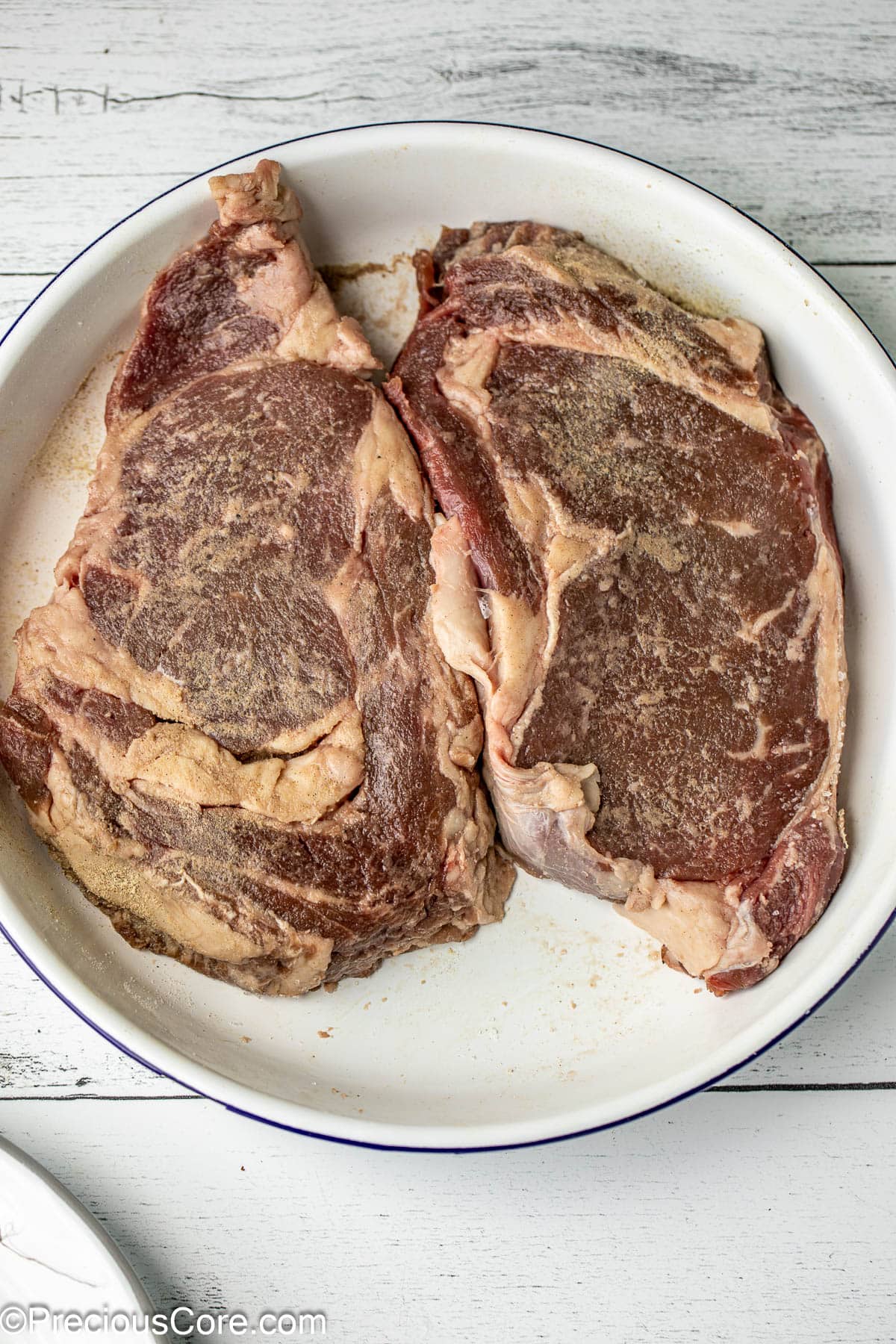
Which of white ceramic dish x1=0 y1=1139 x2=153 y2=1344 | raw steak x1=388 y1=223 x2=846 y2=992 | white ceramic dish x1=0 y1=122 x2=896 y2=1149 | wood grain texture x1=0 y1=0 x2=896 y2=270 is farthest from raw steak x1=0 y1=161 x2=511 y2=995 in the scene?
white ceramic dish x1=0 y1=1139 x2=153 y2=1344

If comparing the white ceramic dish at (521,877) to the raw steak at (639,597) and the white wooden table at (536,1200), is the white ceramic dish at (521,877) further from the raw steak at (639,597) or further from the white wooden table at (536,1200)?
the white wooden table at (536,1200)

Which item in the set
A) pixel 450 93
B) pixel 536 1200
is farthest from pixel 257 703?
pixel 450 93

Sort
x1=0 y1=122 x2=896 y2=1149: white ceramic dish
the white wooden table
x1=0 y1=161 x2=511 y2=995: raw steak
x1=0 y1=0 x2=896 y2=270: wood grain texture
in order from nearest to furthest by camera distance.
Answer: x1=0 y1=161 x2=511 y2=995: raw steak → x1=0 y1=122 x2=896 y2=1149: white ceramic dish → the white wooden table → x1=0 y1=0 x2=896 y2=270: wood grain texture

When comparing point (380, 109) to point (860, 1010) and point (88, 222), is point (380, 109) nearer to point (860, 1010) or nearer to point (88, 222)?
point (88, 222)

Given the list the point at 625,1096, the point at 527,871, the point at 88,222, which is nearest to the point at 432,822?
the point at 527,871

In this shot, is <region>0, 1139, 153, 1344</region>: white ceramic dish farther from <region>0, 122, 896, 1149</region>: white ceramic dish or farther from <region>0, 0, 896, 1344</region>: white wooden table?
<region>0, 122, 896, 1149</region>: white ceramic dish

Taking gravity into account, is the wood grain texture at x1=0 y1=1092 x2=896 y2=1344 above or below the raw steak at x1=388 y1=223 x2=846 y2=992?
below
